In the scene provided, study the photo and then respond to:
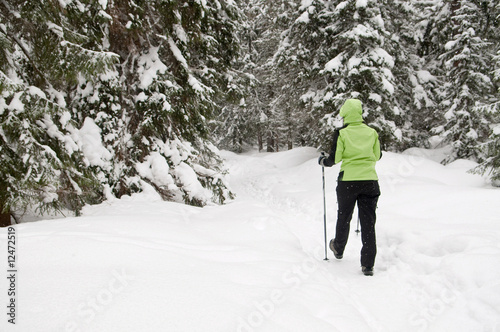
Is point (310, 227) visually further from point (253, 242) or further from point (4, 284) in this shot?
point (4, 284)

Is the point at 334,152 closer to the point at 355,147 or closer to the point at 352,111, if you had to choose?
the point at 355,147

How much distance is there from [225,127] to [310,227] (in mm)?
22543

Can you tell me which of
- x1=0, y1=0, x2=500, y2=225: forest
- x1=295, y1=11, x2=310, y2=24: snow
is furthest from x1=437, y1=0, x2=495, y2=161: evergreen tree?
x1=295, y1=11, x2=310, y2=24: snow

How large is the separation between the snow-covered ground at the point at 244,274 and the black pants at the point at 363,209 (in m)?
0.37

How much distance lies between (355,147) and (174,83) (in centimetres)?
479

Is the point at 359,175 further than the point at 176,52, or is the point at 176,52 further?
the point at 176,52

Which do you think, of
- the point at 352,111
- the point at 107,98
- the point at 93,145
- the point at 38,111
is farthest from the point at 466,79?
the point at 38,111

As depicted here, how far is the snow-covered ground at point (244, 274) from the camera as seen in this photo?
2174 mm

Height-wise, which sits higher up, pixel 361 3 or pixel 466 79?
pixel 361 3

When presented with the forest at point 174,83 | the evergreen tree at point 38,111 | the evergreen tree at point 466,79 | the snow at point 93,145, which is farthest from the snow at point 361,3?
the snow at point 93,145

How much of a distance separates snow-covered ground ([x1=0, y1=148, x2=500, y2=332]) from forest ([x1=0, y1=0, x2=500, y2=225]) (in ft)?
3.25

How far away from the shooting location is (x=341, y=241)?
4527 millimetres

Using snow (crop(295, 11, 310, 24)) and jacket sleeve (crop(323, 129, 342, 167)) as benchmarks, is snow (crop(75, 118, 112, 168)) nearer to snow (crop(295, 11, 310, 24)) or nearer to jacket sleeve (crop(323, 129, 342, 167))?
jacket sleeve (crop(323, 129, 342, 167))

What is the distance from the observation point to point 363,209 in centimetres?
429
